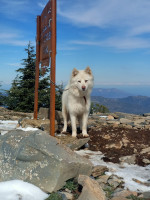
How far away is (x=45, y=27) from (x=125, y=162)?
5.05 m

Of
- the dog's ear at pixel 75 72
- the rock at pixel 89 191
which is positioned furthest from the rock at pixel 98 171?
the dog's ear at pixel 75 72

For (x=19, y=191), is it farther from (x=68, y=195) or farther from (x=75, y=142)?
(x=75, y=142)

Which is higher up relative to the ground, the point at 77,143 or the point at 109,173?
the point at 77,143

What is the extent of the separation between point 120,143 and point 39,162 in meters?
3.66

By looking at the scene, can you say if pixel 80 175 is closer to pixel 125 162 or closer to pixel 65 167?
pixel 65 167

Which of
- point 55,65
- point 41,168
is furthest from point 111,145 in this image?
point 41,168

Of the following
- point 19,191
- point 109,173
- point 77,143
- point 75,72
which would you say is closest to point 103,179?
point 109,173

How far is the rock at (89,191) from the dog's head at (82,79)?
3.32 meters

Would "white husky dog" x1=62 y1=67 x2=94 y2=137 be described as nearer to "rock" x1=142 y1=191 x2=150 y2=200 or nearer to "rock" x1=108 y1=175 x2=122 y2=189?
"rock" x1=108 y1=175 x2=122 y2=189

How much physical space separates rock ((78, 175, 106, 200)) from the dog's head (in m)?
3.32

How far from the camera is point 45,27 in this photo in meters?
7.58

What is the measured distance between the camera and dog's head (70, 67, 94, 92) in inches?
263

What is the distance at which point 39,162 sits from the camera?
13.2ft

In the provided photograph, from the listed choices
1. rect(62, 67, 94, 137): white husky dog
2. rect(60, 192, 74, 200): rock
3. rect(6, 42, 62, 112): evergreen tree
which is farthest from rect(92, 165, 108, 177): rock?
rect(6, 42, 62, 112): evergreen tree
